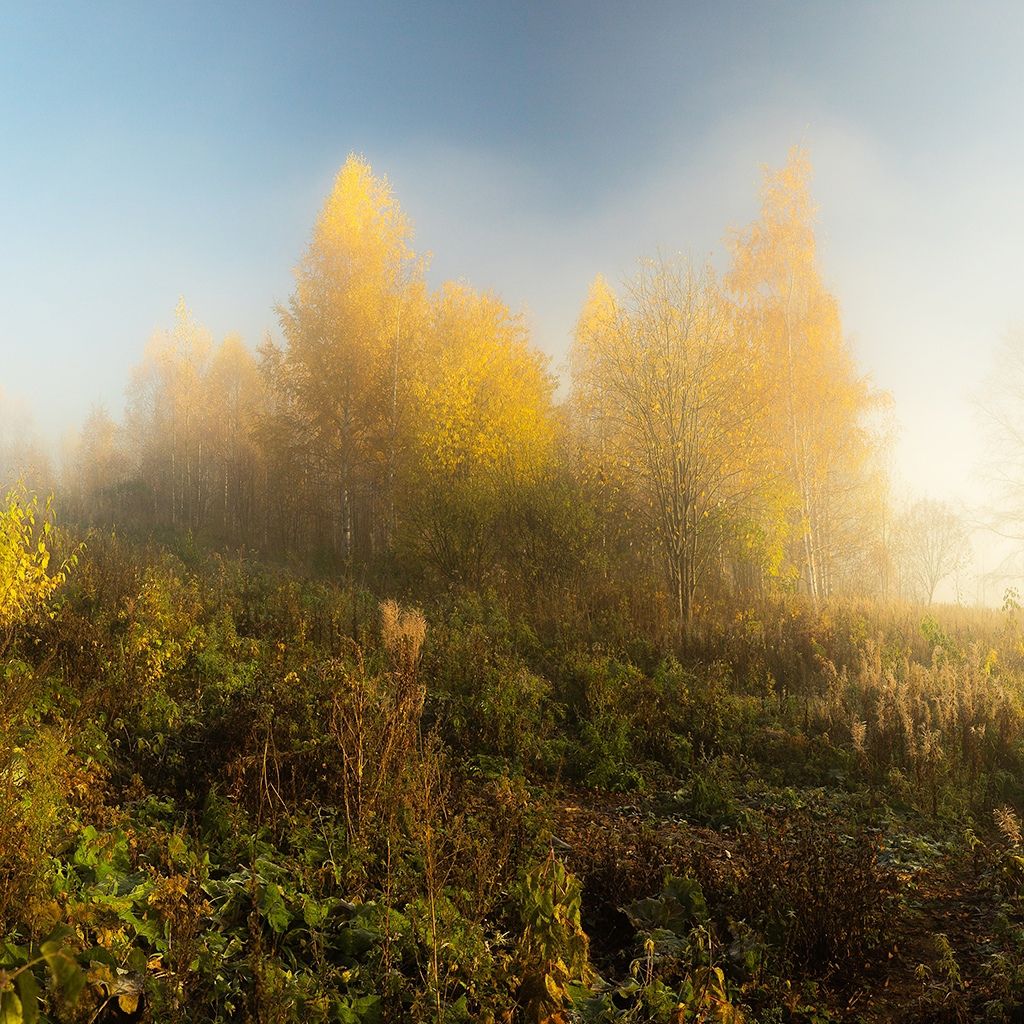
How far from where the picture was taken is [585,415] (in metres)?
22.0

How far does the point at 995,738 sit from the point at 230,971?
710 cm

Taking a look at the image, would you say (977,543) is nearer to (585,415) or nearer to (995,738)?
(585,415)

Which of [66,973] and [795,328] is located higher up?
[795,328]

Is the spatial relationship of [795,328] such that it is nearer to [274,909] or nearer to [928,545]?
[274,909]

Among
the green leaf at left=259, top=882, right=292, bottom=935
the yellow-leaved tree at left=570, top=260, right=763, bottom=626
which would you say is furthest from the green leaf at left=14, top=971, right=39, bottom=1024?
the yellow-leaved tree at left=570, top=260, right=763, bottom=626

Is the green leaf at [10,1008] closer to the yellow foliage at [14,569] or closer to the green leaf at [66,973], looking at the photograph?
the green leaf at [66,973]

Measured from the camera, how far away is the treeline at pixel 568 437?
39.8ft

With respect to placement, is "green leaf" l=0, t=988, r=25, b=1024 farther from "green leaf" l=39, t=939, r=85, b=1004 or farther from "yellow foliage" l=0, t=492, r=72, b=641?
"yellow foliage" l=0, t=492, r=72, b=641

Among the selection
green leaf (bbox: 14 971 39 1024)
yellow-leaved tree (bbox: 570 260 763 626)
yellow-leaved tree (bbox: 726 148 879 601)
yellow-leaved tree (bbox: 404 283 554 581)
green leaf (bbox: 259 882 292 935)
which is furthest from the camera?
yellow-leaved tree (bbox: 726 148 879 601)

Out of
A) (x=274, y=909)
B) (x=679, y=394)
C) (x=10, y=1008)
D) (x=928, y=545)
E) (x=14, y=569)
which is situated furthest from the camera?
(x=928, y=545)

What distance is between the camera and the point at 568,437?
21078 millimetres

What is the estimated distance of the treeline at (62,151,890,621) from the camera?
39.8 ft

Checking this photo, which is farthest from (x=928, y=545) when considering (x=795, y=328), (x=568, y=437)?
(x=568, y=437)

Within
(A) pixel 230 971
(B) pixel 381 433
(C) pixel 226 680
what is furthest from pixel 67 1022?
(B) pixel 381 433
